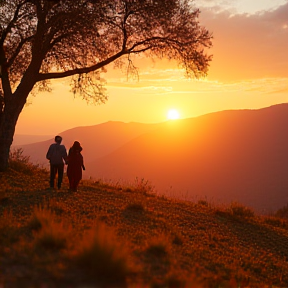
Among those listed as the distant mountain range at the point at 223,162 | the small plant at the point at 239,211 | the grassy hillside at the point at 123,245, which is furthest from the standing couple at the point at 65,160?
the distant mountain range at the point at 223,162

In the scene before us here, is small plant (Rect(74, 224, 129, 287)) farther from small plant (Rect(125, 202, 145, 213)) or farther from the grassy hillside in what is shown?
small plant (Rect(125, 202, 145, 213))

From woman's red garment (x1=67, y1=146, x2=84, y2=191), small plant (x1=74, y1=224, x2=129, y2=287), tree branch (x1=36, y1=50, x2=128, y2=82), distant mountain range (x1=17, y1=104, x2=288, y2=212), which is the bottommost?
distant mountain range (x1=17, y1=104, x2=288, y2=212)

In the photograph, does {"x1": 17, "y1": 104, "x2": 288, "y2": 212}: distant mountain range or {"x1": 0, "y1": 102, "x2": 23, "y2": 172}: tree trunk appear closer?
{"x1": 0, "y1": 102, "x2": 23, "y2": 172}: tree trunk

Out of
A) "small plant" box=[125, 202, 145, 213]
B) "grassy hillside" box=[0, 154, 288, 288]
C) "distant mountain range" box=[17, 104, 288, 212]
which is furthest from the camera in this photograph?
"distant mountain range" box=[17, 104, 288, 212]

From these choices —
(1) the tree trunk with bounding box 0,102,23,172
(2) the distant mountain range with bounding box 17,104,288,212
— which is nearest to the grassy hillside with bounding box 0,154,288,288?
(1) the tree trunk with bounding box 0,102,23,172

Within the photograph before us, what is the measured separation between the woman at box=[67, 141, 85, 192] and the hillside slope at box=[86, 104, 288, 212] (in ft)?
294

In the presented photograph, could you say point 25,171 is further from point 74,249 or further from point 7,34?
point 74,249

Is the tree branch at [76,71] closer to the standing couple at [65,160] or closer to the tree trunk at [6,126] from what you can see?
the tree trunk at [6,126]

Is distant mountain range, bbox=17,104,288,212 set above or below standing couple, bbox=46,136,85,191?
below

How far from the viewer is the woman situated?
536 inches

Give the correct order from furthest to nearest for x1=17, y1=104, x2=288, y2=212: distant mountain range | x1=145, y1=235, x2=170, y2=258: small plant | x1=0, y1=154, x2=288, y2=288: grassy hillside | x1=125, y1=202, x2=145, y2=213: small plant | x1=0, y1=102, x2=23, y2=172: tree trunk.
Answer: x1=17, y1=104, x2=288, y2=212: distant mountain range, x1=0, y1=102, x2=23, y2=172: tree trunk, x1=125, y1=202, x2=145, y2=213: small plant, x1=145, y1=235, x2=170, y2=258: small plant, x1=0, y1=154, x2=288, y2=288: grassy hillside

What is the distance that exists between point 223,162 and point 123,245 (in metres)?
153

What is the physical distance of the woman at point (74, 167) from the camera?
1362cm

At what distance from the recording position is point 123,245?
5.98 metres
